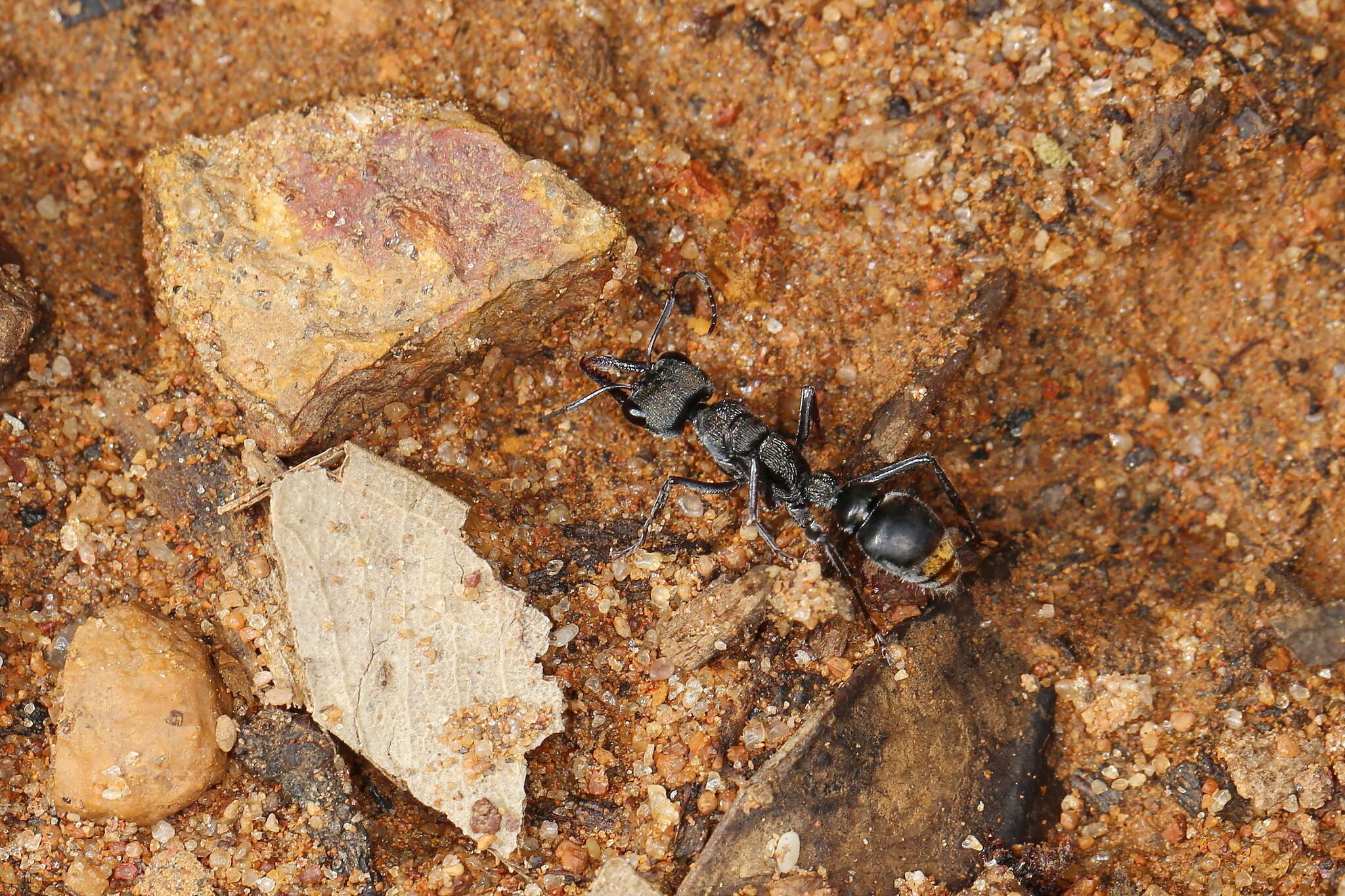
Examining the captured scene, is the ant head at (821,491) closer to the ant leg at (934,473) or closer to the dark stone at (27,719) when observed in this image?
the ant leg at (934,473)

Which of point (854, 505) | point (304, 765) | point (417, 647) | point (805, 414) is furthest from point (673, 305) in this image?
point (304, 765)

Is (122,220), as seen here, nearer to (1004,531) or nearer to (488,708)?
(488,708)

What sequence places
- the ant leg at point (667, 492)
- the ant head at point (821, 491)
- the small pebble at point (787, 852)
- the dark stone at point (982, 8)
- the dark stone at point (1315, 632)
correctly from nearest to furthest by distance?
the small pebble at point (787, 852), the dark stone at point (1315, 632), the ant leg at point (667, 492), the ant head at point (821, 491), the dark stone at point (982, 8)

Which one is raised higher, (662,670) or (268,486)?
(268,486)

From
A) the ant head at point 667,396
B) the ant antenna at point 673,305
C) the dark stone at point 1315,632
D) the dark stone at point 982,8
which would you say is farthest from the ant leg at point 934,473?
the dark stone at point 982,8

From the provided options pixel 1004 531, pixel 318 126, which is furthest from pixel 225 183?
pixel 1004 531

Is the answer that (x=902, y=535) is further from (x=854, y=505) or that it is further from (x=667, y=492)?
(x=667, y=492)
